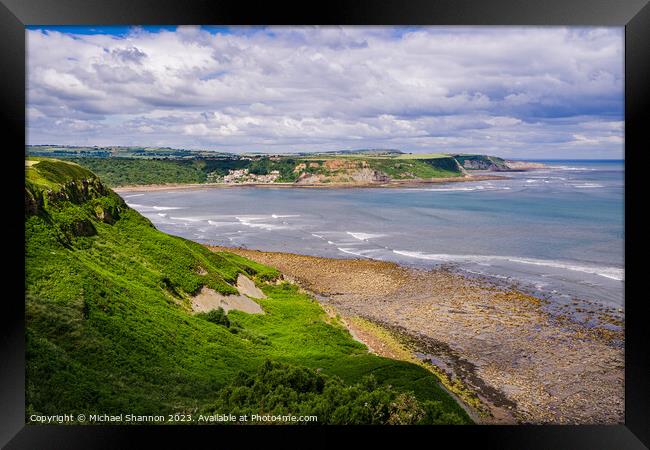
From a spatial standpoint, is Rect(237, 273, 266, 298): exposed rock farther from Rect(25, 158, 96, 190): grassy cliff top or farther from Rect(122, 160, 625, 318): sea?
Rect(122, 160, 625, 318): sea

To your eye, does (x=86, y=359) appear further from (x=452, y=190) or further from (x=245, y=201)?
(x=452, y=190)

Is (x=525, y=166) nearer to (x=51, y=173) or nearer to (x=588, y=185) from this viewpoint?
(x=588, y=185)

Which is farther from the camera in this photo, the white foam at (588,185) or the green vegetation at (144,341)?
the white foam at (588,185)

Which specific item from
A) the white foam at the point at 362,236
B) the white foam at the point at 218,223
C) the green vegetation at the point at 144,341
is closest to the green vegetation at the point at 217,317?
the green vegetation at the point at 144,341
